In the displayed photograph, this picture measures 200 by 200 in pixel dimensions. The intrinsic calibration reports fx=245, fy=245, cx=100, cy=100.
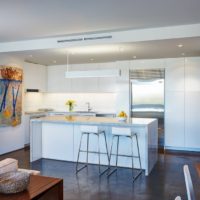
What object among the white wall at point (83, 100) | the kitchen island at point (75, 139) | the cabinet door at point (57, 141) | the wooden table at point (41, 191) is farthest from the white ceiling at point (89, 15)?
the white wall at point (83, 100)

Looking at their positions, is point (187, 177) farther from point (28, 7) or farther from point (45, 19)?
point (45, 19)

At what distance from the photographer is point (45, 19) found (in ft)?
13.3

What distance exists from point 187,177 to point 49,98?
7299 millimetres

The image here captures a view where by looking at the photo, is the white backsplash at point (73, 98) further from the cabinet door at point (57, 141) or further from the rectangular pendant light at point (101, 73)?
the rectangular pendant light at point (101, 73)

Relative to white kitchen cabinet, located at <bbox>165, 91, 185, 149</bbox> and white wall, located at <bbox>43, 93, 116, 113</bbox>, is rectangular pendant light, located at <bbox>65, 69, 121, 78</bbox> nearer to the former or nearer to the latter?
white kitchen cabinet, located at <bbox>165, 91, 185, 149</bbox>

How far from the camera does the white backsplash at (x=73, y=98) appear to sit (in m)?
7.82

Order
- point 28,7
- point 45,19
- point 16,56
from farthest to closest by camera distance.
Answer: point 16,56
point 45,19
point 28,7

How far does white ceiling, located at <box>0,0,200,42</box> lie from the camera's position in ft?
11.1

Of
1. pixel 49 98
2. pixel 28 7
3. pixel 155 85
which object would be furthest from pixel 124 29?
pixel 49 98

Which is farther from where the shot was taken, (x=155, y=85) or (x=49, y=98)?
(x=49, y=98)

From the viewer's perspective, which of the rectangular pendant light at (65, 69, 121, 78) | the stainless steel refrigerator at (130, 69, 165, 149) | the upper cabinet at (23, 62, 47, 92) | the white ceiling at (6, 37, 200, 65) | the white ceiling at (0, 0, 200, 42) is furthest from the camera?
the upper cabinet at (23, 62, 47, 92)

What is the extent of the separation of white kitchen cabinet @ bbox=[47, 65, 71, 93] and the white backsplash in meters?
0.31

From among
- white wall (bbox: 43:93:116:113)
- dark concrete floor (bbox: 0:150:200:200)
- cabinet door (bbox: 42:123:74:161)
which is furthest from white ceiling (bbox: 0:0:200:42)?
white wall (bbox: 43:93:116:113)

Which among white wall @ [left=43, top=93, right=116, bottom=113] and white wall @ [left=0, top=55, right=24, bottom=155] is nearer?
white wall @ [left=0, top=55, right=24, bottom=155]
